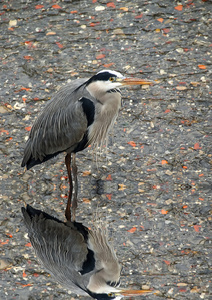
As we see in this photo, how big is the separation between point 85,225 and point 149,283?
119 centimetres

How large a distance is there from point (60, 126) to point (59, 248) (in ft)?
4.79

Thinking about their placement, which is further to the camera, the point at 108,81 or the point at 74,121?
the point at 74,121

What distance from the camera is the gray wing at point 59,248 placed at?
5.68m

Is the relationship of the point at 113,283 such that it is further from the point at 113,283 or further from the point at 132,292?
the point at 132,292

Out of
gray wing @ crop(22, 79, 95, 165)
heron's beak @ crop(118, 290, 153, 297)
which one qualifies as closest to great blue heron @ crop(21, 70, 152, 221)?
gray wing @ crop(22, 79, 95, 165)

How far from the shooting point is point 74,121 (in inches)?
269

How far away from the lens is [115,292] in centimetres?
543


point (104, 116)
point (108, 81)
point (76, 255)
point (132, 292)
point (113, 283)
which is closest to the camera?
point (132, 292)

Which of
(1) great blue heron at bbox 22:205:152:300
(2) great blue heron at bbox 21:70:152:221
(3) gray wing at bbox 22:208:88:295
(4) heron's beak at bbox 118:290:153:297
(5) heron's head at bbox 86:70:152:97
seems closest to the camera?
(4) heron's beak at bbox 118:290:153:297

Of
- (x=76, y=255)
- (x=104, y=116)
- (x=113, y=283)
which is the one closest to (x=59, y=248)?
(x=76, y=255)

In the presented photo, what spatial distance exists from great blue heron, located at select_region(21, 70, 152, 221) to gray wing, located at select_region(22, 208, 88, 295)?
276mm

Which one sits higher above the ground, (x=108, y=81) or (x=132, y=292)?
(x=108, y=81)

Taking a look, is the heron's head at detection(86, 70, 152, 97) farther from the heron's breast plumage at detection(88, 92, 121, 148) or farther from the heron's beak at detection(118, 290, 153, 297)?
the heron's beak at detection(118, 290, 153, 297)

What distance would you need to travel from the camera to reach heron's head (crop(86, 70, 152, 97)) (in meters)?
6.56
